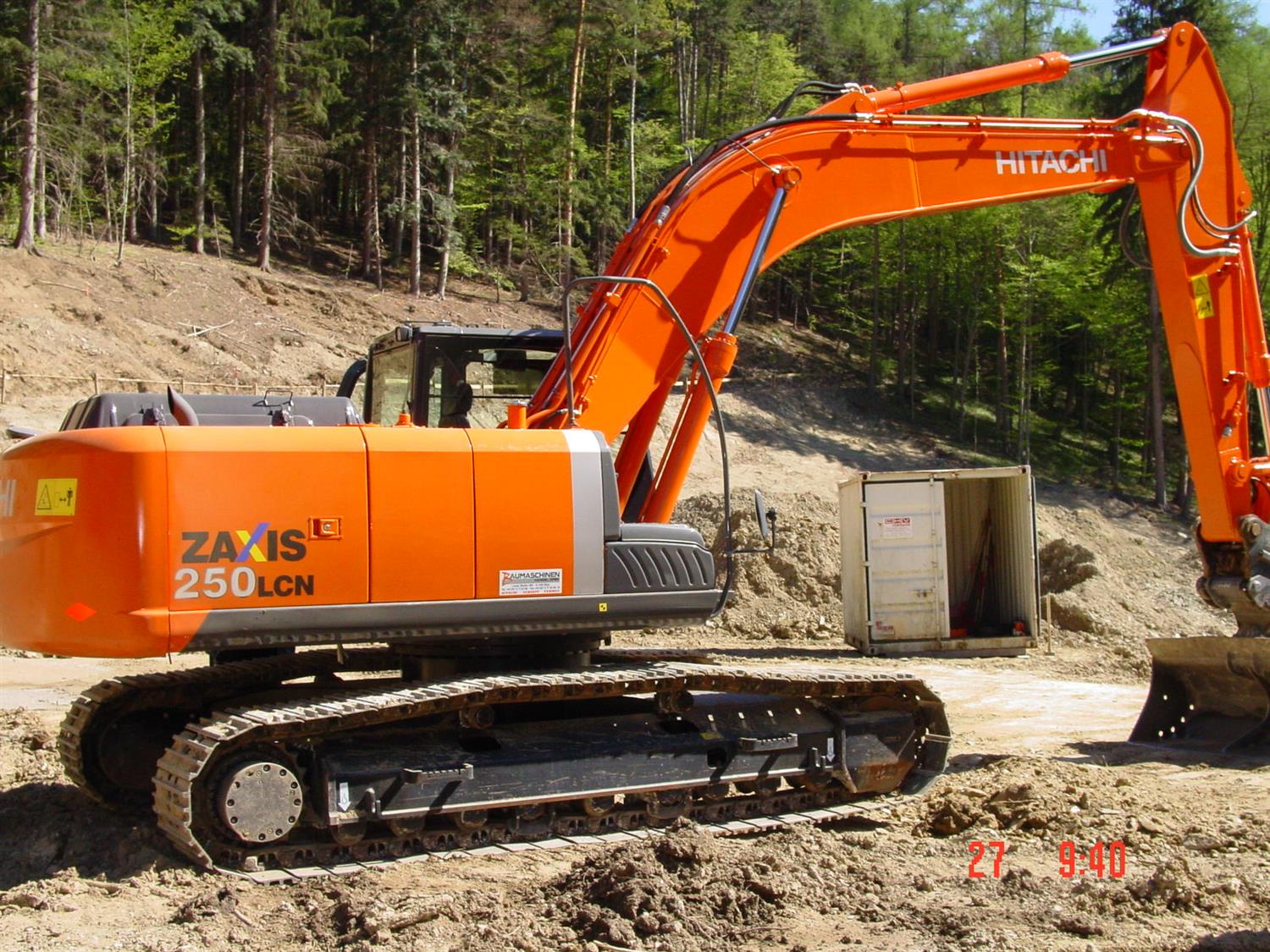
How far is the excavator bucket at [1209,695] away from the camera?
8.62 meters

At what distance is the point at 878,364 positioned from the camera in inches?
1612

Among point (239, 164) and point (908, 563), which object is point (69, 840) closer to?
point (908, 563)

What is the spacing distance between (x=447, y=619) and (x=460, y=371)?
6.48 feet

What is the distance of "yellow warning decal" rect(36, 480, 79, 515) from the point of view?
17.8 ft

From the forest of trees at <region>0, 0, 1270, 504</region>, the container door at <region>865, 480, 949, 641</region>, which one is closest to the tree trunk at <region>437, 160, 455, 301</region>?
the forest of trees at <region>0, 0, 1270, 504</region>

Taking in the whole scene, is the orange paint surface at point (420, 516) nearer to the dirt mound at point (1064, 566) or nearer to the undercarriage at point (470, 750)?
the undercarriage at point (470, 750)

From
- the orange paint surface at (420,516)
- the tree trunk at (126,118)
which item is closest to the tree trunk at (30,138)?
the tree trunk at (126,118)

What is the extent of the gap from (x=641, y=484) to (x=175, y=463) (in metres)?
2.71

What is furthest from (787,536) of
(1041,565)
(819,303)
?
(819,303)

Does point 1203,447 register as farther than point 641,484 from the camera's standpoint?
Yes

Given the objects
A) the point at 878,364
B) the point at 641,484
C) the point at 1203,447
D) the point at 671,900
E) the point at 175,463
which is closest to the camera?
the point at 671,900

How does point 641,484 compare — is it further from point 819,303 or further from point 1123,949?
point 819,303
